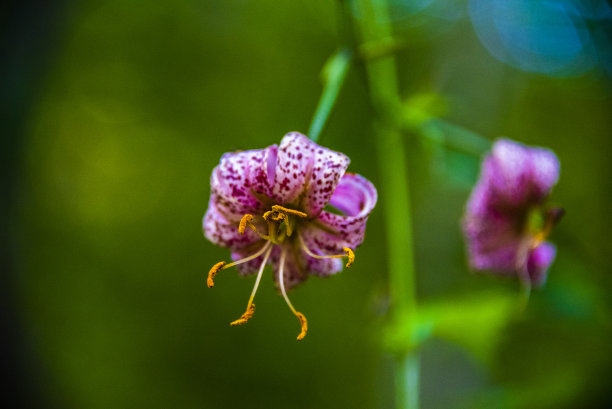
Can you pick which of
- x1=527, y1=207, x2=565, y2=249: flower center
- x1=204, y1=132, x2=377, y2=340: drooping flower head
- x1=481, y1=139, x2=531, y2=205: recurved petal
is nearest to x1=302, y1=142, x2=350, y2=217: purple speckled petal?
x1=204, y1=132, x2=377, y2=340: drooping flower head

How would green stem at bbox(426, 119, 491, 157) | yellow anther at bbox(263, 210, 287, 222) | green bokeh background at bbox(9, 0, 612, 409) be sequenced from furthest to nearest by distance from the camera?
1. green bokeh background at bbox(9, 0, 612, 409)
2. green stem at bbox(426, 119, 491, 157)
3. yellow anther at bbox(263, 210, 287, 222)

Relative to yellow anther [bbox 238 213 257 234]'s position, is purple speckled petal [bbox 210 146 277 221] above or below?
above

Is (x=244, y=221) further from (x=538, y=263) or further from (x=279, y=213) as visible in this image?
(x=538, y=263)

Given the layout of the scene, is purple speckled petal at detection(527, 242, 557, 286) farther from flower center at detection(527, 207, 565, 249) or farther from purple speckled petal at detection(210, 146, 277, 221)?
purple speckled petal at detection(210, 146, 277, 221)

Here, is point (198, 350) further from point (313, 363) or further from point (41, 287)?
point (41, 287)

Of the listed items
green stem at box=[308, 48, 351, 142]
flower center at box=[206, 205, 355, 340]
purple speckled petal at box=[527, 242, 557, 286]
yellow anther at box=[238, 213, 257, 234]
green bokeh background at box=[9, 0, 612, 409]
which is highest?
green stem at box=[308, 48, 351, 142]

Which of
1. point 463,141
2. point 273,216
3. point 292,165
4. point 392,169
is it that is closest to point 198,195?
point 392,169

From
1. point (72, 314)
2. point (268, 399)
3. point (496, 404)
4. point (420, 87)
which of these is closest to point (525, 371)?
point (496, 404)
